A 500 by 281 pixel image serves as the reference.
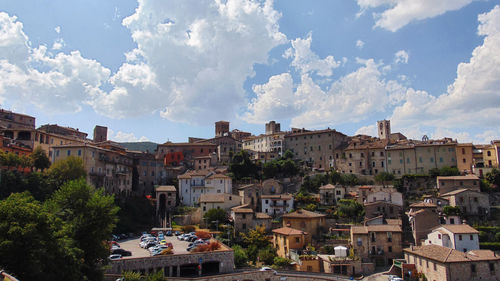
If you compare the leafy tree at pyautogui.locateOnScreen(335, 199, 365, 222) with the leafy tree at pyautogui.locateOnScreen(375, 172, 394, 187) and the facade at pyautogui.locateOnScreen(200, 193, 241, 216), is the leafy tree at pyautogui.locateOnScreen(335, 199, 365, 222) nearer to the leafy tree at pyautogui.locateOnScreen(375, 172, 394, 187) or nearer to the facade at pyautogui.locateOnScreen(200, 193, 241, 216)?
the leafy tree at pyautogui.locateOnScreen(375, 172, 394, 187)

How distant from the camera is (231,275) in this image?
115ft

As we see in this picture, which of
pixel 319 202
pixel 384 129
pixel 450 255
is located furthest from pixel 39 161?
pixel 384 129

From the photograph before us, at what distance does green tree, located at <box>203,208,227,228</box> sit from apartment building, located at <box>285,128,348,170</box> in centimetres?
3758

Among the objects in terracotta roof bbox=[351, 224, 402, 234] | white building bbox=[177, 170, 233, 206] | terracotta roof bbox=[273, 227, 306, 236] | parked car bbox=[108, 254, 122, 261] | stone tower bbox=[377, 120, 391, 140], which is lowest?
parked car bbox=[108, 254, 122, 261]

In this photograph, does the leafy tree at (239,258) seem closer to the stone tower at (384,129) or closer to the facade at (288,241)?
the facade at (288,241)

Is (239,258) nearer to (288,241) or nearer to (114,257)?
(288,241)

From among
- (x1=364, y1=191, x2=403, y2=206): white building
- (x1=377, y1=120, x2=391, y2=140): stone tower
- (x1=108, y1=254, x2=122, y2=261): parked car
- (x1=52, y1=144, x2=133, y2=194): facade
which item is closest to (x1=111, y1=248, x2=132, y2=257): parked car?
(x1=108, y1=254, x2=122, y2=261): parked car

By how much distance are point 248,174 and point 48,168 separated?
120 feet

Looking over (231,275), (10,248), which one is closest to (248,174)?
(231,275)

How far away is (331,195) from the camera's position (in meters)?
61.6

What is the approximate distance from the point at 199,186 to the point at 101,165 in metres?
16.5

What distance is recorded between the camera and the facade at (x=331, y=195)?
201 feet

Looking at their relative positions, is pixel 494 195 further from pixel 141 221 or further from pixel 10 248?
pixel 10 248

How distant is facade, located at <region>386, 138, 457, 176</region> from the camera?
68188mm
